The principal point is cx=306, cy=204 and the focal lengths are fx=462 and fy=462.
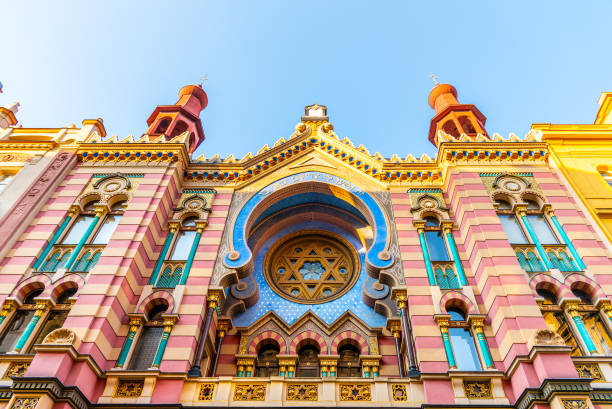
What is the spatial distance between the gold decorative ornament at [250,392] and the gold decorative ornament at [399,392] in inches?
122

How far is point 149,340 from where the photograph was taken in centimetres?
1266

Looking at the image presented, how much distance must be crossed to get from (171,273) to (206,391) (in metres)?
4.16

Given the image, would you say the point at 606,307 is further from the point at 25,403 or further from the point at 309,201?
the point at 25,403

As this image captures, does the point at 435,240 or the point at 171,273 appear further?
the point at 435,240

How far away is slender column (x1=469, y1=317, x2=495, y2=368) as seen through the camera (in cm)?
1141

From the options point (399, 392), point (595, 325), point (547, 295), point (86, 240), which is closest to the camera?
point (399, 392)

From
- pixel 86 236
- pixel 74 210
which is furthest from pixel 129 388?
pixel 74 210

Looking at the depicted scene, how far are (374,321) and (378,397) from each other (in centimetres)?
378

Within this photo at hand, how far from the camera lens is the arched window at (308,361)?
13773 millimetres

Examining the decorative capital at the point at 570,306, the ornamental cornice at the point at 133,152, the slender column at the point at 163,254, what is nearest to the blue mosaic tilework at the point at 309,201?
the slender column at the point at 163,254

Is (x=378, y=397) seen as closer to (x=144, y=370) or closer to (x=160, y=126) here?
(x=144, y=370)

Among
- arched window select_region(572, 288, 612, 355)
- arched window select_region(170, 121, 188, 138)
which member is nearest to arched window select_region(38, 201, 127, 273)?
arched window select_region(170, 121, 188, 138)

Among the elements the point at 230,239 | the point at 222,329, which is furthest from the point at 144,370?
the point at 230,239

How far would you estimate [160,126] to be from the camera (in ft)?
76.2
